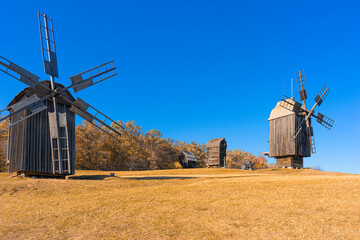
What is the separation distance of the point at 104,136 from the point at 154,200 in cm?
4572

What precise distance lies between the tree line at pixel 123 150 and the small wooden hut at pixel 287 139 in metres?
13.0

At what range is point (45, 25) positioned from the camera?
2441 centimetres

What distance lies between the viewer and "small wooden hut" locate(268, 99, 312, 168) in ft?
121

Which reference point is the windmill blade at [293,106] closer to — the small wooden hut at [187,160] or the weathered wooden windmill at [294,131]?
the weathered wooden windmill at [294,131]

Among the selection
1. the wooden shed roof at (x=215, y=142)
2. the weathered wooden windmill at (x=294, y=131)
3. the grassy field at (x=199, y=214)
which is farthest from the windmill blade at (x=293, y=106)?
the grassy field at (x=199, y=214)

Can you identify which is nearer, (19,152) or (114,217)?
(114,217)

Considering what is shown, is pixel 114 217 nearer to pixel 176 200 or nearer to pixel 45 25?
pixel 176 200

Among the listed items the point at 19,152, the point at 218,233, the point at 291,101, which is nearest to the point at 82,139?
the point at 19,152

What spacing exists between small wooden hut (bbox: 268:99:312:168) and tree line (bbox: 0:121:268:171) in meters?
13.0

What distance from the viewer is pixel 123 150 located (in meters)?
57.5

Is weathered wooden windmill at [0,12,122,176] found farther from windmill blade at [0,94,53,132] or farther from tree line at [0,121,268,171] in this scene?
tree line at [0,121,268,171]

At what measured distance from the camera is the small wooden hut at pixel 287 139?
1451 inches

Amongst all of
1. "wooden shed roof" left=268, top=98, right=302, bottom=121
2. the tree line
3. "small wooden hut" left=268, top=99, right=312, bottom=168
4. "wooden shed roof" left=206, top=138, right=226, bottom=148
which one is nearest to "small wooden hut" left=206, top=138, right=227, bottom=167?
"wooden shed roof" left=206, top=138, right=226, bottom=148

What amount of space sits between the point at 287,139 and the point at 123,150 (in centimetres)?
3390
